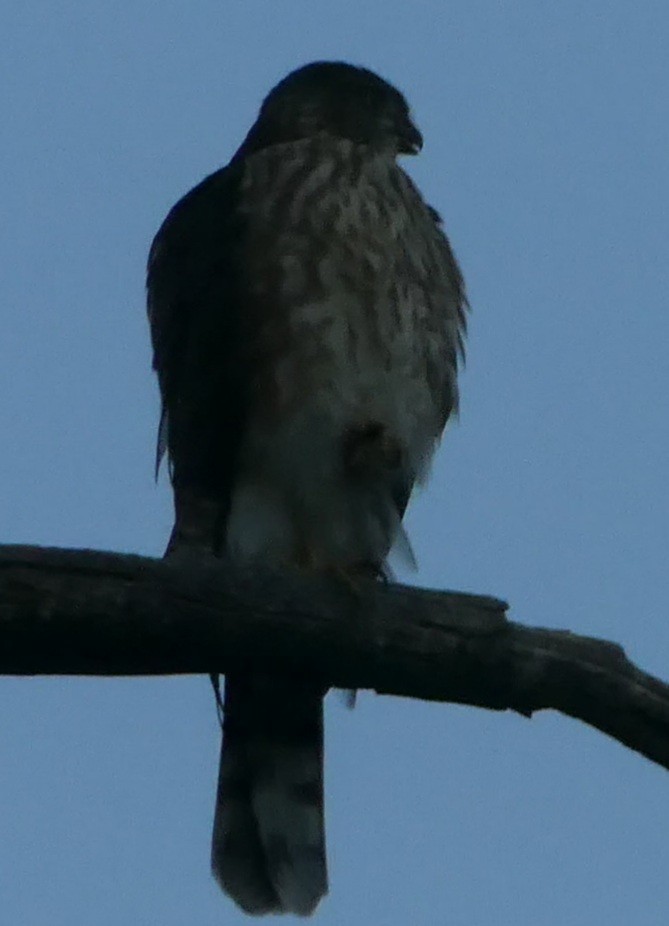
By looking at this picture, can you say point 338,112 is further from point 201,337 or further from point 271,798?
point 271,798

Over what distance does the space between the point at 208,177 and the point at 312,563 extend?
1.14 m

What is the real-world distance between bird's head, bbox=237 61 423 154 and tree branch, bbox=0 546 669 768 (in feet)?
6.14

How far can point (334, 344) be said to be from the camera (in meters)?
4.46

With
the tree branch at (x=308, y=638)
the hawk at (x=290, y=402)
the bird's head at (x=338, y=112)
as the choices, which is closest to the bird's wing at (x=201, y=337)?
the hawk at (x=290, y=402)

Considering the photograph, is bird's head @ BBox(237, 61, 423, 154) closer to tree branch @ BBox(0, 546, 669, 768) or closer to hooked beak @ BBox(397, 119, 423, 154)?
hooked beak @ BBox(397, 119, 423, 154)

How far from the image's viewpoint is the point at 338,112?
527 centimetres

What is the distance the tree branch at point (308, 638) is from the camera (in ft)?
10.7

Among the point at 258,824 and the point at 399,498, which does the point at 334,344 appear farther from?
the point at 258,824

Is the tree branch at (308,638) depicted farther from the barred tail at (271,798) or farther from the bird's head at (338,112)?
the bird's head at (338,112)

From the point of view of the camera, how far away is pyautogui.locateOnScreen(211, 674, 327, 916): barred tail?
4.45m

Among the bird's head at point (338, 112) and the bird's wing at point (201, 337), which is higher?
the bird's head at point (338, 112)

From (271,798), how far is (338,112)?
77.5 inches

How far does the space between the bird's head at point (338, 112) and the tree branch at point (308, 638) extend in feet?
6.14

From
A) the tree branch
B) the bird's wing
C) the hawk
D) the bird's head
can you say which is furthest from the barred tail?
the bird's head
